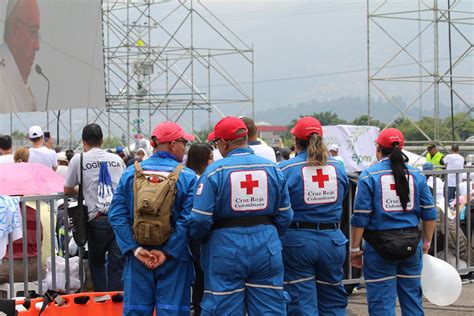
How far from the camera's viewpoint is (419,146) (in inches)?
1025

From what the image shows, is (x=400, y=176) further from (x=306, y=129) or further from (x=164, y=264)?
(x=164, y=264)

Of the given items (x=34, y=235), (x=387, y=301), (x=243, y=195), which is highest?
(x=243, y=195)

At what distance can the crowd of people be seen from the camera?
15.5 feet

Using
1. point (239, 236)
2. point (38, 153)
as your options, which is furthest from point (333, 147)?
point (239, 236)

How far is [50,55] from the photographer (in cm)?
1510

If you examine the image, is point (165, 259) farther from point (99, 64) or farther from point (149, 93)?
point (149, 93)

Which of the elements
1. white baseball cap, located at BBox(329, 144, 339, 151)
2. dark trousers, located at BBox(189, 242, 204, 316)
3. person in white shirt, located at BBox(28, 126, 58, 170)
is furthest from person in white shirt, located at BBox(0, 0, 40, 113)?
dark trousers, located at BBox(189, 242, 204, 316)

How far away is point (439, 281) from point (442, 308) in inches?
48.6

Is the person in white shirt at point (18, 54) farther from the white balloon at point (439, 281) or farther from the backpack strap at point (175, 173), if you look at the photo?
the white balloon at point (439, 281)

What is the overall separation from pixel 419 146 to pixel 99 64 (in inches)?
534

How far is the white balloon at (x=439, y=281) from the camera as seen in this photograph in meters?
6.20

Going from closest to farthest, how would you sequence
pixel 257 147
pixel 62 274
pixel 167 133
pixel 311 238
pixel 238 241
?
pixel 238 241 < pixel 167 133 < pixel 311 238 < pixel 62 274 < pixel 257 147

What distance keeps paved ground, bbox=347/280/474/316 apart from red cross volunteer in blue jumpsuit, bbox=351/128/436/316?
142cm

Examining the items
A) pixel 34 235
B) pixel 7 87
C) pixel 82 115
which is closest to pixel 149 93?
pixel 82 115
